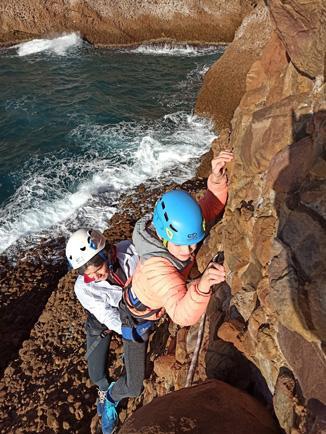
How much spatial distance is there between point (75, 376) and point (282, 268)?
562 centimetres

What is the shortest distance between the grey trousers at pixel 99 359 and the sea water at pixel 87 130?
660cm

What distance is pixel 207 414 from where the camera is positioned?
385cm

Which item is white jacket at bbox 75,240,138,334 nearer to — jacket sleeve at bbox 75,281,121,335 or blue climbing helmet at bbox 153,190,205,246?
jacket sleeve at bbox 75,281,121,335

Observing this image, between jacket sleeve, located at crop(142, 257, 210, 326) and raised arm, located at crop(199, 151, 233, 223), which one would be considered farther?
raised arm, located at crop(199, 151, 233, 223)

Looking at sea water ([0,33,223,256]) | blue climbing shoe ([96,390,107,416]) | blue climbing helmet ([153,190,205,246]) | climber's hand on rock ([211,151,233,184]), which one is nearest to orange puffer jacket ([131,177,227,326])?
blue climbing helmet ([153,190,205,246])

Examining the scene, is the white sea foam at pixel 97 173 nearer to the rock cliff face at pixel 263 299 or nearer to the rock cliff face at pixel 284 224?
the rock cliff face at pixel 263 299

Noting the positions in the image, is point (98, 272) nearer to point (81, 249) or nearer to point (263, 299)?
point (81, 249)

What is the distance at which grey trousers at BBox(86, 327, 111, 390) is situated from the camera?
6.75 meters

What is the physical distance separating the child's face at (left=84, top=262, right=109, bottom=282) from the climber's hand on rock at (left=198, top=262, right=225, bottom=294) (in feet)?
6.82

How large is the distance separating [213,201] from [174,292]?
1731 millimetres

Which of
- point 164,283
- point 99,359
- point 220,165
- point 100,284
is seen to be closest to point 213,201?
point 220,165

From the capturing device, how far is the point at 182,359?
5.56m

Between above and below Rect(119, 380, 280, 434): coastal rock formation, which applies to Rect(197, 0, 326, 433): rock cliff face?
above

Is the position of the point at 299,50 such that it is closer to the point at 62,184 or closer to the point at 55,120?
the point at 62,184
